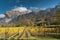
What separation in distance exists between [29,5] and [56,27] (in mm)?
1378

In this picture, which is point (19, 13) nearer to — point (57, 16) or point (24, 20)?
point (24, 20)

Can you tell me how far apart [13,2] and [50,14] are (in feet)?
5.05

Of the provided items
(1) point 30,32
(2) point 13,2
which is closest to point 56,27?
(1) point 30,32

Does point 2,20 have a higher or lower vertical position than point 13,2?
lower

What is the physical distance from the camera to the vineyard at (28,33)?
30.2ft

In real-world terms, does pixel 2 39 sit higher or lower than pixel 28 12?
lower

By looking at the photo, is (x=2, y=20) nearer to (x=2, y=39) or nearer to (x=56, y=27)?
(x=2, y=39)

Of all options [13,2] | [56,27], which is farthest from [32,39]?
[13,2]

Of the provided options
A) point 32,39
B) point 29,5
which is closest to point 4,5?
point 29,5

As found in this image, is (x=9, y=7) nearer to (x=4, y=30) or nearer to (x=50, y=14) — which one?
(x=4, y=30)

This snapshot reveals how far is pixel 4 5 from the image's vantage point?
31.3ft

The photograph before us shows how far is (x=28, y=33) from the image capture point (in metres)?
Result: 9.29

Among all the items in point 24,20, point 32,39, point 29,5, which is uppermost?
point 29,5

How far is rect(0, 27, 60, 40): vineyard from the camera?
920 cm
